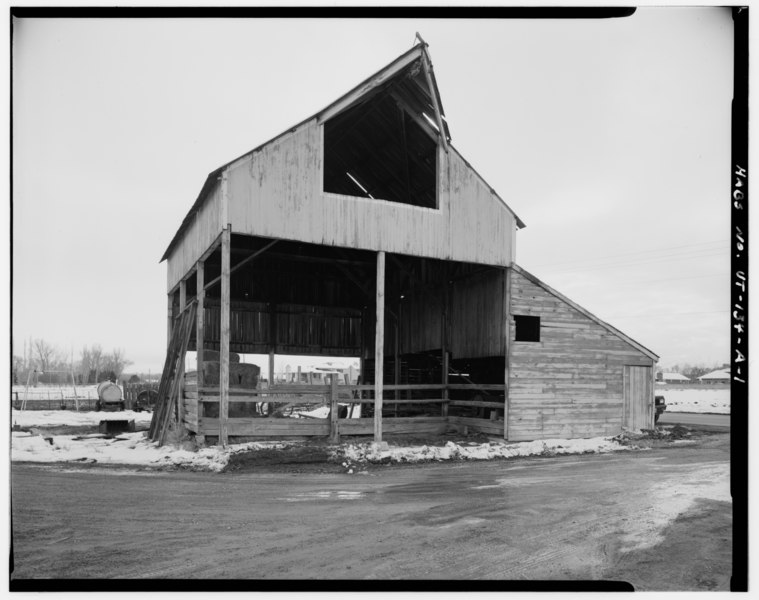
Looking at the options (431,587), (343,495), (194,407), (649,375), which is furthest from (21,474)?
(649,375)

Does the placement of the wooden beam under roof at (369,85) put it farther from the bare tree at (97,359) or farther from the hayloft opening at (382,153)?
the bare tree at (97,359)

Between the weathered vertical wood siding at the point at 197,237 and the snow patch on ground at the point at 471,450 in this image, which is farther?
the weathered vertical wood siding at the point at 197,237

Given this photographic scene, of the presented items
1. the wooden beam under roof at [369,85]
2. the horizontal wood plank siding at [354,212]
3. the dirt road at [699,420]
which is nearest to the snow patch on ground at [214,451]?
the horizontal wood plank siding at [354,212]

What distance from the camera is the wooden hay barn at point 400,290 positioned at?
1617 centimetres

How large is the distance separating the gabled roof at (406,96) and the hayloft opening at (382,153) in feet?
0.65

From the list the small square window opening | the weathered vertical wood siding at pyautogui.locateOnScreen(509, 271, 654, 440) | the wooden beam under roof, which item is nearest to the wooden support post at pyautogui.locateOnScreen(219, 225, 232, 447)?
the wooden beam under roof

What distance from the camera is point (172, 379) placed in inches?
774

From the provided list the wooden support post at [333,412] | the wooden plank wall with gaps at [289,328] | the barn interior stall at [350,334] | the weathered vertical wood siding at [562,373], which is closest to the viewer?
the wooden support post at [333,412]

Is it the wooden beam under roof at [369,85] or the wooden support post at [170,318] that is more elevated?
the wooden beam under roof at [369,85]

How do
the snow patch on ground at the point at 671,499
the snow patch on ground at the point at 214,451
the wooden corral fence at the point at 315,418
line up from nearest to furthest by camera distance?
the snow patch on ground at the point at 671,499, the snow patch on ground at the point at 214,451, the wooden corral fence at the point at 315,418

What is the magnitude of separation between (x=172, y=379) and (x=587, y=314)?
1265 cm

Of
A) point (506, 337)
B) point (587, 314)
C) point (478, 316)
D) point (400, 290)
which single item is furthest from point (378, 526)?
point (400, 290)

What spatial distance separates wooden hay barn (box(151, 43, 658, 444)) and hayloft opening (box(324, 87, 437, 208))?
51mm

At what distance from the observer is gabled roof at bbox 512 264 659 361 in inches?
763
